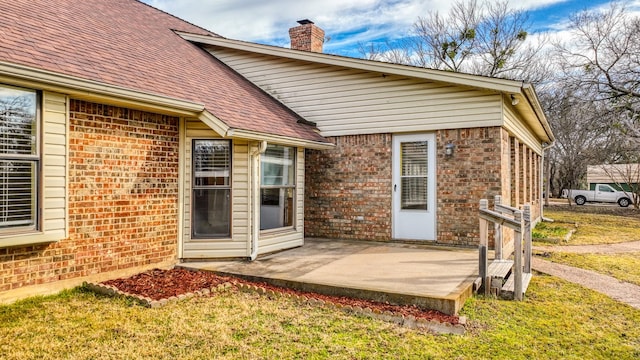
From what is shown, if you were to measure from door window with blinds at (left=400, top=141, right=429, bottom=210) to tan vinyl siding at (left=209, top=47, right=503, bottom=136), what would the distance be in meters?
0.44

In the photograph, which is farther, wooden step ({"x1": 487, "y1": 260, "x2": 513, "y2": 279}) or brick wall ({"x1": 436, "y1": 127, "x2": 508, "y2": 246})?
brick wall ({"x1": 436, "y1": 127, "x2": 508, "y2": 246})

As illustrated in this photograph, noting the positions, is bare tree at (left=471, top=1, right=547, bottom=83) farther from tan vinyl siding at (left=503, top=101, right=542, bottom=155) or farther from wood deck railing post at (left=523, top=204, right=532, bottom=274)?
wood deck railing post at (left=523, top=204, right=532, bottom=274)

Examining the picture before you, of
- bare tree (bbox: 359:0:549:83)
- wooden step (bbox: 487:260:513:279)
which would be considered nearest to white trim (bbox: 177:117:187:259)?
wooden step (bbox: 487:260:513:279)

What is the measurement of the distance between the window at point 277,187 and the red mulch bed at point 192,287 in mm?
1851

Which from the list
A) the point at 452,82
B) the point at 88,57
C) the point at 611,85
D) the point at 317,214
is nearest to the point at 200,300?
the point at 88,57

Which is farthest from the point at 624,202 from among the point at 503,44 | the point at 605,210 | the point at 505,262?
the point at 505,262

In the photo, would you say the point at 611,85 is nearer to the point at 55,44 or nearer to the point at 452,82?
the point at 452,82

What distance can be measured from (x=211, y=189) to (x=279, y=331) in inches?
139

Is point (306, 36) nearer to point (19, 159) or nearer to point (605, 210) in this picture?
point (19, 159)

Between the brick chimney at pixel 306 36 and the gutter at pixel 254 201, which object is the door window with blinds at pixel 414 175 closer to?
the gutter at pixel 254 201

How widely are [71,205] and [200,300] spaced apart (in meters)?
2.05

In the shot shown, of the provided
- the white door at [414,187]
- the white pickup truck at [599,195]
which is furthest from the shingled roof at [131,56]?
the white pickup truck at [599,195]

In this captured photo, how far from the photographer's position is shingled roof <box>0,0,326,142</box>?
17.9 ft

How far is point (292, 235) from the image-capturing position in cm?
835
